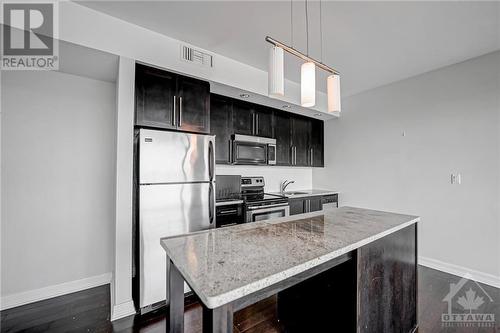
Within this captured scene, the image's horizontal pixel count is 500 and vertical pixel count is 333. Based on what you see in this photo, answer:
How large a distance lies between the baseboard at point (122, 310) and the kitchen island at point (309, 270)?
123 cm

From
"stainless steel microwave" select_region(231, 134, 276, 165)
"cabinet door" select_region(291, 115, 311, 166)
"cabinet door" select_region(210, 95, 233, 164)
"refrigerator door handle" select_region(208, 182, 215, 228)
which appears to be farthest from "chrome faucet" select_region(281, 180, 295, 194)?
"refrigerator door handle" select_region(208, 182, 215, 228)

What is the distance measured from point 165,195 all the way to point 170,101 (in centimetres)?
98

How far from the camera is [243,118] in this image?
3.38m

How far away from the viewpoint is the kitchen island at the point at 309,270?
825mm

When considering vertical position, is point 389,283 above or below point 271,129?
below

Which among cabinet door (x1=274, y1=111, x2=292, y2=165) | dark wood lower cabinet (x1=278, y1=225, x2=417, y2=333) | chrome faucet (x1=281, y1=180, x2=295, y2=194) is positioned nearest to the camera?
dark wood lower cabinet (x1=278, y1=225, x2=417, y2=333)

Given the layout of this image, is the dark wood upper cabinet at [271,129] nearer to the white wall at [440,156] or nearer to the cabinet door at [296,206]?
the cabinet door at [296,206]

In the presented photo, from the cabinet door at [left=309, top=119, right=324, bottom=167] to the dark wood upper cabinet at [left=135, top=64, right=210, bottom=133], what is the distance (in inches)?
101

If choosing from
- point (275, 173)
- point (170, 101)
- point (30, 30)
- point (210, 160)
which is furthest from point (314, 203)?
point (30, 30)

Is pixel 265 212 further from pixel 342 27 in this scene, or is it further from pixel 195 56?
pixel 342 27

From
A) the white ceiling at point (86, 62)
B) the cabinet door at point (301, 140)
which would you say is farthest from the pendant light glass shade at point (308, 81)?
the cabinet door at point (301, 140)

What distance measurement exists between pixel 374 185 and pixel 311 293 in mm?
2856

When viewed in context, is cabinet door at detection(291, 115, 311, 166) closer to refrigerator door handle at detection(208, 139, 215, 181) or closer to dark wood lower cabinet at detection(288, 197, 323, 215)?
dark wood lower cabinet at detection(288, 197, 323, 215)

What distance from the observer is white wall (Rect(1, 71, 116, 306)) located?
7.09ft
